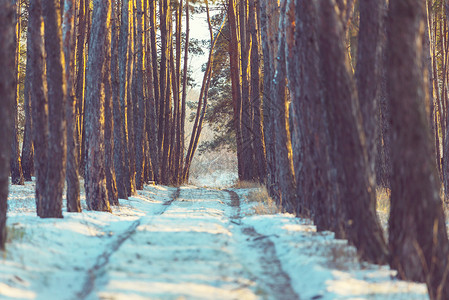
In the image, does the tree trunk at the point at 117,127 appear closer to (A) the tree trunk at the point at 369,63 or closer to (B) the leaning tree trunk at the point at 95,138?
(B) the leaning tree trunk at the point at 95,138

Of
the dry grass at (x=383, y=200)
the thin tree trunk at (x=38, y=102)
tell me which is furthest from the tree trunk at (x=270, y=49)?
the thin tree trunk at (x=38, y=102)

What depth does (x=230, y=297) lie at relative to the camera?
14.6 ft

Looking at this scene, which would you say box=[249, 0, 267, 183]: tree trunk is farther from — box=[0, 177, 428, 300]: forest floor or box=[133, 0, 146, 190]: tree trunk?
box=[0, 177, 428, 300]: forest floor

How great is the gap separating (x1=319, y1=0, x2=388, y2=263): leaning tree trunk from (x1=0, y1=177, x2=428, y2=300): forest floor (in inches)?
11.7

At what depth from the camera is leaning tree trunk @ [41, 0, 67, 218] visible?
324 inches

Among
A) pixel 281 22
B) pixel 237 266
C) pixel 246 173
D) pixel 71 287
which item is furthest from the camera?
pixel 246 173

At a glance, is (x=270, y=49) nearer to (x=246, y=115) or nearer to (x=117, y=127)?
(x=117, y=127)

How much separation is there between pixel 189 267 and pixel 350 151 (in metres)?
2.24

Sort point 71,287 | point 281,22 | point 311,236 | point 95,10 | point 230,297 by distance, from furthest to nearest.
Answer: point 95,10
point 281,22
point 311,236
point 71,287
point 230,297

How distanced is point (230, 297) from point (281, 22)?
23.9 feet

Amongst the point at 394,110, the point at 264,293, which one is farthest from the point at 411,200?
the point at 264,293

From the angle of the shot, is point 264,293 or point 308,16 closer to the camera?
point 264,293

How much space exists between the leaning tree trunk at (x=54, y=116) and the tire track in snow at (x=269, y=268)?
3147 mm

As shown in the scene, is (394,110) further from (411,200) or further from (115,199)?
(115,199)
